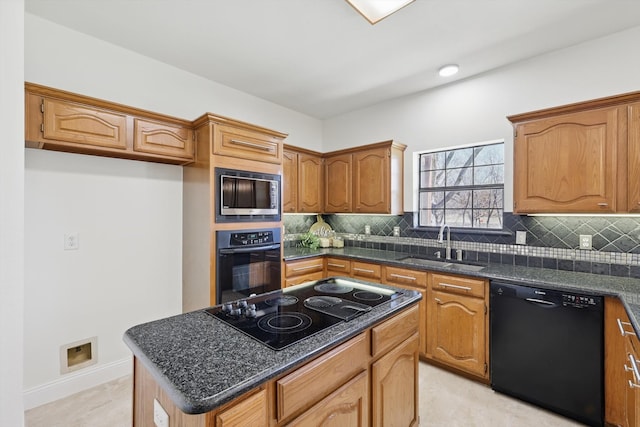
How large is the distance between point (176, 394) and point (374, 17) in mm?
2258

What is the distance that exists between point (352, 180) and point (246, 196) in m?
1.49

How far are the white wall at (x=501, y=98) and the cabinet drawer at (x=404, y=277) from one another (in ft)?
3.08

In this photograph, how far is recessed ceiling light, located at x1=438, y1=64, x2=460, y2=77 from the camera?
8.99ft

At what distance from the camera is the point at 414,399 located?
170 centimetres

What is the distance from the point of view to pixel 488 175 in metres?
3.00

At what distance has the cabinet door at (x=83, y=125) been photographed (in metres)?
1.97

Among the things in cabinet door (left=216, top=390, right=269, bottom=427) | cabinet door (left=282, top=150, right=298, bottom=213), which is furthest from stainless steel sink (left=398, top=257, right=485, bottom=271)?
cabinet door (left=216, top=390, right=269, bottom=427)

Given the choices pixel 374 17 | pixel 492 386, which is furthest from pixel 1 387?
pixel 492 386

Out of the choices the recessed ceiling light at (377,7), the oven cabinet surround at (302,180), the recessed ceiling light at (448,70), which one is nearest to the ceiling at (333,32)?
the recessed ceiling light at (448,70)

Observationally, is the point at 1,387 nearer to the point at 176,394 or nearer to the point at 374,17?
the point at 176,394

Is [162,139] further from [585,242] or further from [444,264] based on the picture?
[585,242]

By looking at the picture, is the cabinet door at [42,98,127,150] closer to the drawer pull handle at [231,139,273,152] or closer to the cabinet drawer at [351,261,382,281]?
the drawer pull handle at [231,139,273,152]

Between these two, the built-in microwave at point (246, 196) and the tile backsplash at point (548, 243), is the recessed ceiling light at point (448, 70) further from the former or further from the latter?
the built-in microwave at point (246, 196)

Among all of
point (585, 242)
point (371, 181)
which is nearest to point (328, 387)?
point (585, 242)
